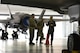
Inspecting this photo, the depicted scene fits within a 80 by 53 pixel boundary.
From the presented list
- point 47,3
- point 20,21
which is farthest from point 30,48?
point 20,21

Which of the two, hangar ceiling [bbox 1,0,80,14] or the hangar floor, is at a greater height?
hangar ceiling [bbox 1,0,80,14]

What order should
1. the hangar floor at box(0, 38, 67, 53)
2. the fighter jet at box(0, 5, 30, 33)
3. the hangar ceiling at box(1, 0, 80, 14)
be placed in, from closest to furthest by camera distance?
the hangar ceiling at box(1, 0, 80, 14), the hangar floor at box(0, 38, 67, 53), the fighter jet at box(0, 5, 30, 33)

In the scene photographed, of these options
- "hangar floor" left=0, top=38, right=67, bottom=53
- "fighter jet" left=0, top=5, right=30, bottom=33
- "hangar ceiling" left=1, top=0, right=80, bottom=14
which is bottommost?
"hangar floor" left=0, top=38, right=67, bottom=53

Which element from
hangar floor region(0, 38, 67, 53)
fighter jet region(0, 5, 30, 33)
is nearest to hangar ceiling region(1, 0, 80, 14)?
hangar floor region(0, 38, 67, 53)

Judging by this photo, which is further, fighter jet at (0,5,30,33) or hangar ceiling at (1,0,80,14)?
fighter jet at (0,5,30,33)

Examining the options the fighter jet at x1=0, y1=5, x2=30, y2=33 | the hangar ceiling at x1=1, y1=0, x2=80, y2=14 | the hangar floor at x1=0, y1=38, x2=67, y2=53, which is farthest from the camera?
the fighter jet at x1=0, y1=5, x2=30, y2=33

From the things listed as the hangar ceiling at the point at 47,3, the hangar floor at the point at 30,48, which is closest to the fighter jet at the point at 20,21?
the hangar floor at the point at 30,48

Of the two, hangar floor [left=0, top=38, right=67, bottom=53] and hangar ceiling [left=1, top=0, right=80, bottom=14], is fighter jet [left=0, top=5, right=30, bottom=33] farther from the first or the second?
hangar ceiling [left=1, top=0, right=80, bottom=14]

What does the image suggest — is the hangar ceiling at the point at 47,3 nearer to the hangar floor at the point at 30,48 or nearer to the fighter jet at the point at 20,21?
the hangar floor at the point at 30,48

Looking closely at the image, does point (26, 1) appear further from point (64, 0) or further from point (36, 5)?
point (64, 0)

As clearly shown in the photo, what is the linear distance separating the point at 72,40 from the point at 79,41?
0.13 metres

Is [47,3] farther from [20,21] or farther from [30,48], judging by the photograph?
[20,21]

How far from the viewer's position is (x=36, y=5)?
10.4ft

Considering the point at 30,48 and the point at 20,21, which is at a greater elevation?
the point at 20,21
